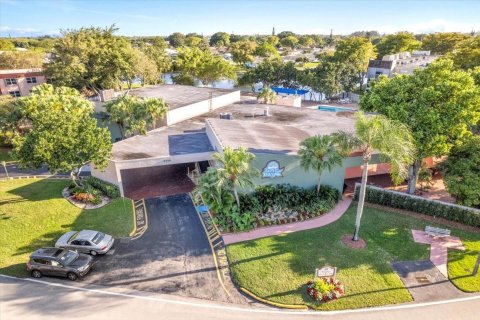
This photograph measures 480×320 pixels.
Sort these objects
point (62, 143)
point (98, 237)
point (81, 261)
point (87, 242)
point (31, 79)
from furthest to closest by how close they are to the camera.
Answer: point (31, 79) → point (62, 143) → point (98, 237) → point (87, 242) → point (81, 261)

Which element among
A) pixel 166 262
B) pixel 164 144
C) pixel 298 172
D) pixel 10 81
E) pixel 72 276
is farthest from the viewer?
pixel 10 81

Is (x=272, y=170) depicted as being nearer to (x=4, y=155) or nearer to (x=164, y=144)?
(x=164, y=144)

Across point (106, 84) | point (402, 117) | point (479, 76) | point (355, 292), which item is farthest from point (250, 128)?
point (106, 84)

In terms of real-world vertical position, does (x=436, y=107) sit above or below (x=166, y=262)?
above

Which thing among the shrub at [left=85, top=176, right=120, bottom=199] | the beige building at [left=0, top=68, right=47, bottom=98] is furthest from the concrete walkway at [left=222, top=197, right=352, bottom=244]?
the beige building at [left=0, top=68, right=47, bottom=98]

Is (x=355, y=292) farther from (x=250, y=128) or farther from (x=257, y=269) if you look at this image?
(x=250, y=128)

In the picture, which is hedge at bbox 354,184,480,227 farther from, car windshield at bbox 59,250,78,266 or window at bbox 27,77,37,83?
window at bbox 27,77,37,83

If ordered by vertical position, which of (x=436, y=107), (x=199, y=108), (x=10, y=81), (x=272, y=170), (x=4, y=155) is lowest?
(x=4, y=155)

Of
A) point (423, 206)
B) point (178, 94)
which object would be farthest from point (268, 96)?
point (423, 206)
